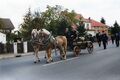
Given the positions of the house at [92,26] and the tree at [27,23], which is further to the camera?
the house at [92,26]

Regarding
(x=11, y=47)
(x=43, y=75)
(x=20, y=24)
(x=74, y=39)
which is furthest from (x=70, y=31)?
(x=20, y=24)

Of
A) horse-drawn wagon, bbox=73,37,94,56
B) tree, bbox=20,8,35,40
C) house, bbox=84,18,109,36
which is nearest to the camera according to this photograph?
horse-drawn wagon, bbox=73,37,94,56

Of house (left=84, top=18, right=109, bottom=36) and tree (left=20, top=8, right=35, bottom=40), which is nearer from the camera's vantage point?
tree (left=20, top=8, right=35, bottom=40)

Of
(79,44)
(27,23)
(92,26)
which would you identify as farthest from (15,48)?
(92,26)

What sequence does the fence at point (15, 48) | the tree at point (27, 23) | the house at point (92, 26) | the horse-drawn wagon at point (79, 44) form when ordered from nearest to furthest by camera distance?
the horse-drawn wagon at point (79, 44)
the fence at point (15, 48)
the tree at point (27, 23)
the house at point (92, 26)

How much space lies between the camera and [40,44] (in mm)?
19109

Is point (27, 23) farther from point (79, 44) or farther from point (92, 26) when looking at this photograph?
point (92, 26)

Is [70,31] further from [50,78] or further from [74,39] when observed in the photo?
[50,78]

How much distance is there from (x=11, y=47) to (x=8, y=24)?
56091 millimetres

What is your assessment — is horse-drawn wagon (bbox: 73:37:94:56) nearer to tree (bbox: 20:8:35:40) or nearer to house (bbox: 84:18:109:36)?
tree (bbox: 20:8:35:40)

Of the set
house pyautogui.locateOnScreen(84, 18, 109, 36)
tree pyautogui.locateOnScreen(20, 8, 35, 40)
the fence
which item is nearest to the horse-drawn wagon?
the fence

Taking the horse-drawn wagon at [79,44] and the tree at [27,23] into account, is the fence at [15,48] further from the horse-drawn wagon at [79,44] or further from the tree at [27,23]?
the tree at [27,23]

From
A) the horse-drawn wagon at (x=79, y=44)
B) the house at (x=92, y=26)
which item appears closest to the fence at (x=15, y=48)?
the horse-drawn wagon at (x=79, y=44)

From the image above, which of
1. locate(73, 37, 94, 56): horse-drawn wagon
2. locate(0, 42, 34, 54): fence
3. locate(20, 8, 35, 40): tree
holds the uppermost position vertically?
locate(20, 8, 35, 40): tree
